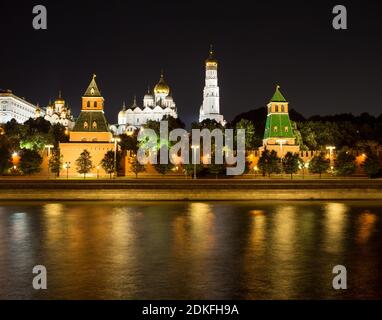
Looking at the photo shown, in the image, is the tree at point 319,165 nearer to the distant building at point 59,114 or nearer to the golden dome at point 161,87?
the golden dome at point 161,87

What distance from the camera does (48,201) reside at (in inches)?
893

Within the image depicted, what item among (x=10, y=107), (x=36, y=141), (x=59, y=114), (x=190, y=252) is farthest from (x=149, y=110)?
(x=190, y=252)

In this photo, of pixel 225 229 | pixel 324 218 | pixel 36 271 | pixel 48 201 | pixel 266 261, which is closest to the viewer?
pixel 36 271

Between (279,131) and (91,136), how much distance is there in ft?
63.0

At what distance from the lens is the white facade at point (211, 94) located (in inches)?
3329

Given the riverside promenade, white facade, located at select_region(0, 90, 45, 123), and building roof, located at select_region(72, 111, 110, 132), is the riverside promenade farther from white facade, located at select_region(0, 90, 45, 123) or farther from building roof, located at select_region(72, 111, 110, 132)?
white facade, located at select_region(0, 90, 45, 123)

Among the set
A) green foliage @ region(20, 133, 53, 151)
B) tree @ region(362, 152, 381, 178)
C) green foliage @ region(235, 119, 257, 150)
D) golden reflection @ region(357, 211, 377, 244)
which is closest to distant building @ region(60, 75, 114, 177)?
green foliage @ region(20, 133, 53, 151)

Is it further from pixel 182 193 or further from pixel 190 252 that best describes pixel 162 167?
pixel 190 252
